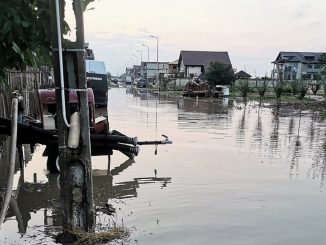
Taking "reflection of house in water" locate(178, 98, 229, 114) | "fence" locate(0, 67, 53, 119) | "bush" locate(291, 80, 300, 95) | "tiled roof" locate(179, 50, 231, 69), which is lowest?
"reflection of house in water" locate(178, 98, 229, 114)

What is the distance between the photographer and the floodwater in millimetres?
7141

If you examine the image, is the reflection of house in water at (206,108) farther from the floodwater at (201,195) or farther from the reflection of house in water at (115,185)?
the reflection of house in water at (115,185)

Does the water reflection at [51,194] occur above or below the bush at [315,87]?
above

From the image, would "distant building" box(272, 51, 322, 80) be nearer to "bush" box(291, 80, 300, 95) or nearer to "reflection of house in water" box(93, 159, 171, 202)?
"bush" box(291, 80, 300, 95)

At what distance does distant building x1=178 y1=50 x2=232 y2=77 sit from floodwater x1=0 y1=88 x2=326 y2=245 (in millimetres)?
80996

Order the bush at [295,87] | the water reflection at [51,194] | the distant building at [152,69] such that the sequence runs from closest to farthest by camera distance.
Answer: the water reflection at [51,194] < the bush at [295,87] < the distant building at [152,69]

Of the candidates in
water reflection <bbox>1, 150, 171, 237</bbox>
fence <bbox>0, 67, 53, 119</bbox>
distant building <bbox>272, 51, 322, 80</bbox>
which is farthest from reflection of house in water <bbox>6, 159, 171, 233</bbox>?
distant building <bbox>272, 51, 322, 80</bbox>

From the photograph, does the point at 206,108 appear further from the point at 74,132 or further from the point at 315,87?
the point at 74,132

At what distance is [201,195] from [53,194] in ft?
9.69

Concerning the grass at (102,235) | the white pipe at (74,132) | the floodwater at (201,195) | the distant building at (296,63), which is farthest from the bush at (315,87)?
the white pipe at (74,132)

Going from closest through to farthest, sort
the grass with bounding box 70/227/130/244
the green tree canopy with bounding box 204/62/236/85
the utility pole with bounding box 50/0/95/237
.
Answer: the utility pole with bounding box 50/0/95/237, the grass with bounding box 70/227/130/244, the green tree canopy with bounding box 204/62/236/85

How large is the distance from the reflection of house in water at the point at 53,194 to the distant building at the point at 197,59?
86471 millimetres

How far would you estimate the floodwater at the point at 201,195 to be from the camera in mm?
7141

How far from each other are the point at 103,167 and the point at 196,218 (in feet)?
15.4
